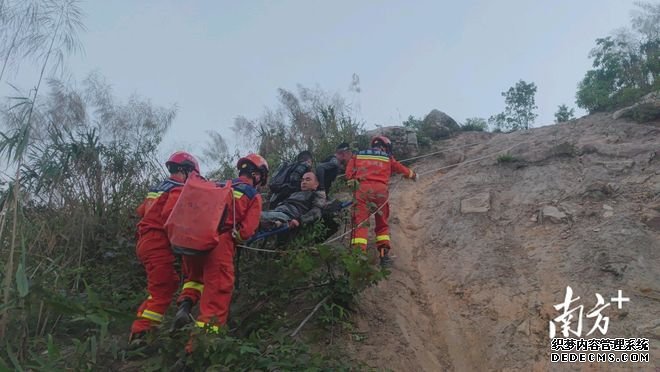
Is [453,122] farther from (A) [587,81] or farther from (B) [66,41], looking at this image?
(B) [66,41]

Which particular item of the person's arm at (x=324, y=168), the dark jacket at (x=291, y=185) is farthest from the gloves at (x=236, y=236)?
the person's arm at (x=324, y=168)

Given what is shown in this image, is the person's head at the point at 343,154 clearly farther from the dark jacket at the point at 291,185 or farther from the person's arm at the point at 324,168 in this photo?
the dark jacket at the point at 291,185

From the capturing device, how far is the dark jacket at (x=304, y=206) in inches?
231

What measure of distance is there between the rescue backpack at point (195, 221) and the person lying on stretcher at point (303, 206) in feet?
4.05

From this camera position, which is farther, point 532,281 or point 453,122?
point 453,122

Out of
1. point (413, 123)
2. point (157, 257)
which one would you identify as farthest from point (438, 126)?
point (157, 257)

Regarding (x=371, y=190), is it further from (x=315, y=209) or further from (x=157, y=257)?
(x=157, y=257)

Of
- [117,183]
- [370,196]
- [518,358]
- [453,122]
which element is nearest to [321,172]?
[370,196]

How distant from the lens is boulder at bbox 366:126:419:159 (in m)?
10.9

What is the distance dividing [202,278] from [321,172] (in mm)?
2803

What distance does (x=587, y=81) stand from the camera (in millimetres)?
13391

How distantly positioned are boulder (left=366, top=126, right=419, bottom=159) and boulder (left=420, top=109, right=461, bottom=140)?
2.68 feet

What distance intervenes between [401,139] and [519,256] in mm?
5349

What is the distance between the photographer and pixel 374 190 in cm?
636
